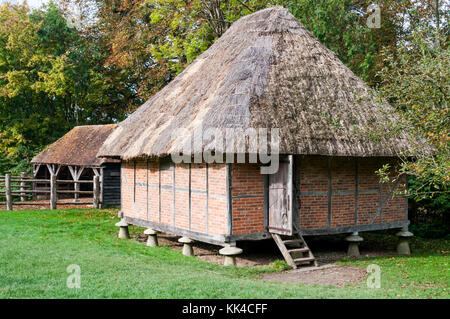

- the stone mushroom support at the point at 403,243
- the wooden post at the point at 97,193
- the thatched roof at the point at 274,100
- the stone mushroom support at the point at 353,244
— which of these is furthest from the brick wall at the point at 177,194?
the wooden post at the point at 97,193

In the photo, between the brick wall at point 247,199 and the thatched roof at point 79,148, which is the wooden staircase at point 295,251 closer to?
the brick wall at point 247,199

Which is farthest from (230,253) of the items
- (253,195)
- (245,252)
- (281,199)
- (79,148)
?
(79,148)

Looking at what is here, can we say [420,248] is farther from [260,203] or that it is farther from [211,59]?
[211,59]

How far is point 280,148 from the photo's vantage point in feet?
33.7

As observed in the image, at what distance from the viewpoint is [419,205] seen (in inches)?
659

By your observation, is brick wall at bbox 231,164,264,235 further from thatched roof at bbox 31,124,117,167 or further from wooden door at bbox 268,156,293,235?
thatched roof at bbox 31,124,117,167

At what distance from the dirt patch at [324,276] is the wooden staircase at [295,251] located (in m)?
0.29

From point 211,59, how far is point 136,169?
157 inches

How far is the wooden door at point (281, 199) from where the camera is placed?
10352 millimetres

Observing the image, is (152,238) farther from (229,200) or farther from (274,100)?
(274,100)

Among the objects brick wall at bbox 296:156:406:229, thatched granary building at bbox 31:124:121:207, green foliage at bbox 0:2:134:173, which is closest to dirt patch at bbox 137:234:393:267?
brick wall at bbox 296:156:406:229

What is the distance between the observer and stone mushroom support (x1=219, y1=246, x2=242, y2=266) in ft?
34.6

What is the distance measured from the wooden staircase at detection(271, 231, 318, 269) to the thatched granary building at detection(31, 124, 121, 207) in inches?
473
